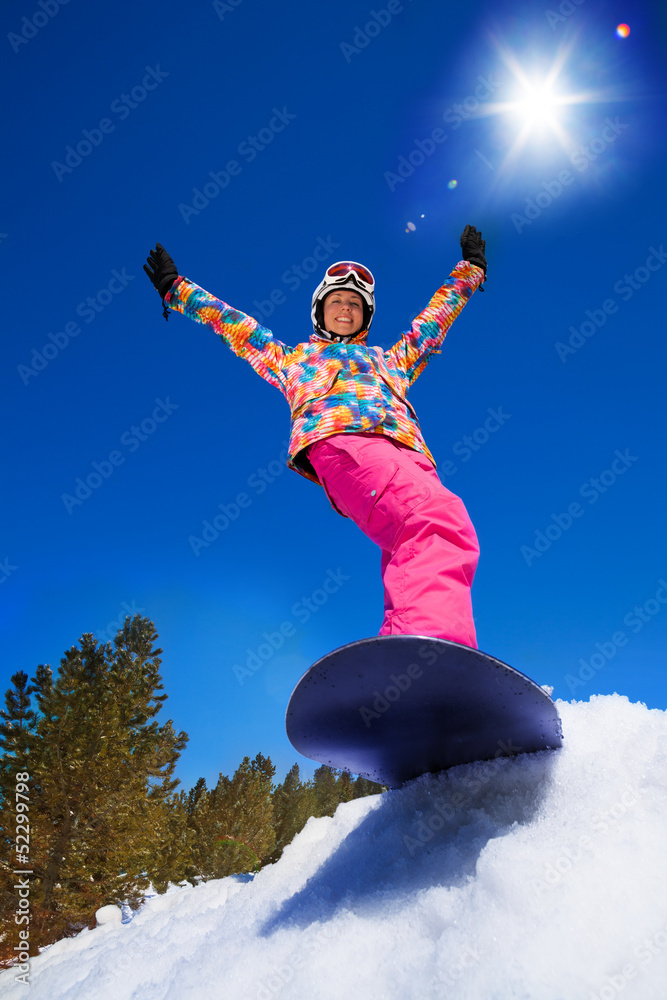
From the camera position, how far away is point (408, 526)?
1.95 metres

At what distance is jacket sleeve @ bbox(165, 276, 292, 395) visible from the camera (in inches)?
128

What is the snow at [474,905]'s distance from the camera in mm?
872

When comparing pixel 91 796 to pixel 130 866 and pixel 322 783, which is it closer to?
pixel 130 866

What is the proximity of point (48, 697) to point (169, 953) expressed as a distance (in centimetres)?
1596

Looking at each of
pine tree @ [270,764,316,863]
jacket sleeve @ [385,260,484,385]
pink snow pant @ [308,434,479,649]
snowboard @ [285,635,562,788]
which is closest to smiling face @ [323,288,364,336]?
jacket sleeve @ [385,260,484,385]

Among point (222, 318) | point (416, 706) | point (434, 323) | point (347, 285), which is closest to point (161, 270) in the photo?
point (222, 318)

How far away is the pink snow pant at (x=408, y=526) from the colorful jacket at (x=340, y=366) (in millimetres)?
123

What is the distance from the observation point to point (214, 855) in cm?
2094

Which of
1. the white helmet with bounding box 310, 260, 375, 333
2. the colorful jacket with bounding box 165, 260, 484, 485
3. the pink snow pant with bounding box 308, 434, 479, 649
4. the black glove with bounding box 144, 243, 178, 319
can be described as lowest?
the pink snow pant with bounding box 308, 434, 479, 649

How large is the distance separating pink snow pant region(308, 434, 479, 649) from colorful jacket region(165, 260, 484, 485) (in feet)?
0.40

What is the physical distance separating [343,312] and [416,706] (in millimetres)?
2703

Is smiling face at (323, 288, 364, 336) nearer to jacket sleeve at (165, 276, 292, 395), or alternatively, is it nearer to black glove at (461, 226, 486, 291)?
jacket sleeve at (165, 276, 292, 395)

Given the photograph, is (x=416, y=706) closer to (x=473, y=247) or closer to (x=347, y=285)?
(x=347, y=285)

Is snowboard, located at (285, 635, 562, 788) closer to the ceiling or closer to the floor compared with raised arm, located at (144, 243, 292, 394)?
closer to the floor
